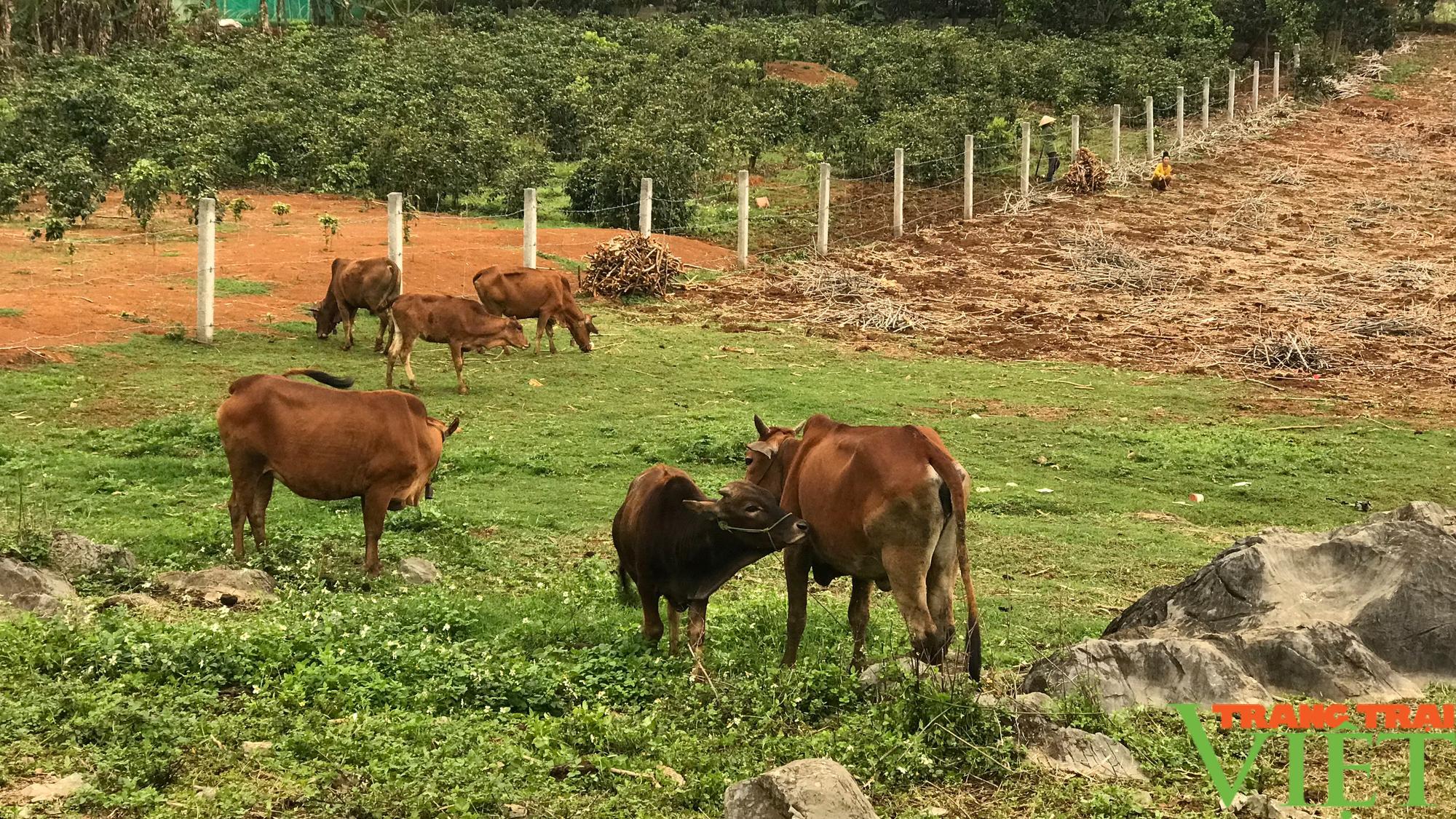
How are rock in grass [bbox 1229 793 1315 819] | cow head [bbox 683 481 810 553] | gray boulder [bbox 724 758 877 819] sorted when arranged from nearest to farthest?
gray boulder [bbox 724 758 877 819] → rock in grass [bbox 1229 793 1315 819] → cow head [bbox 683 481 810 553]

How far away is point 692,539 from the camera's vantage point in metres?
7.95

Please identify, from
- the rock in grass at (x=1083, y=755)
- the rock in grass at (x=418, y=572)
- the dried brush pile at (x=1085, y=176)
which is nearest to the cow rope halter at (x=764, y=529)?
the rock in grass at (x=1083, y=755)

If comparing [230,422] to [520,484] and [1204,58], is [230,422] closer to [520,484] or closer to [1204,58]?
[520,484]

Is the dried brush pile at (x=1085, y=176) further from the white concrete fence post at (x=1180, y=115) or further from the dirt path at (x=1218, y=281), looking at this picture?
the white concrete fence post at (x=1180, y=115)

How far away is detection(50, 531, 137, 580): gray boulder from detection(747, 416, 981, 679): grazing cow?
4160 millimetres

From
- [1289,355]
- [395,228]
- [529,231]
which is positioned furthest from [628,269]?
[1289,355]

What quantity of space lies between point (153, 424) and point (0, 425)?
54.5 inches

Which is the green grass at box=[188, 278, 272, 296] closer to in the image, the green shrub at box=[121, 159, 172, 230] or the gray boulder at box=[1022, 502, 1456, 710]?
the green shrub at box=[121, 159, 172, 230]

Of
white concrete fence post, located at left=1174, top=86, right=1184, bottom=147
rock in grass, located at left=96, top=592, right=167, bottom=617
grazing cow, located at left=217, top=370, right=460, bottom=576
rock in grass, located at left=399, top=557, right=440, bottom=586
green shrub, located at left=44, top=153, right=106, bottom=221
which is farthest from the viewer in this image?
white concrete fence post, located at left=1174, top=86, right=1184, bottom=147

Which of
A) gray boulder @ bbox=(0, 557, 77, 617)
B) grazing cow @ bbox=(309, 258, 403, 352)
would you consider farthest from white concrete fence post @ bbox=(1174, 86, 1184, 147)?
gray boulder @ bbox=(0, 557, 77, 617)

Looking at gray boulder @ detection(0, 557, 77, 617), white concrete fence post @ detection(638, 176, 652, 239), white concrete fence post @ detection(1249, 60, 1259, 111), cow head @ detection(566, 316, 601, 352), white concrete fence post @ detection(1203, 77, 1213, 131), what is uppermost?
white concrete fence post @ detection(1249, 60, 1259, 111)

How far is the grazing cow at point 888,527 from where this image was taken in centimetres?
732

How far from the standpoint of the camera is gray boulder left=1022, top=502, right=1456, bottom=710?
695 centimetres

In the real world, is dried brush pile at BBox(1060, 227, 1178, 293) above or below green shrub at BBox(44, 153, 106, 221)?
below
